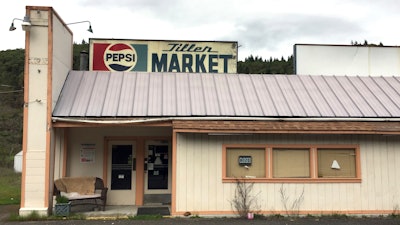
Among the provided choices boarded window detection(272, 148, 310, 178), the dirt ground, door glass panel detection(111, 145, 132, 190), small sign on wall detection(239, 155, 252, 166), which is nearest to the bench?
door glass panel detection(111, 145, 132, 190)

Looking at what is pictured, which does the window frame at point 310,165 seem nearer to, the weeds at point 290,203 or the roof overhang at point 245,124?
the weeds at point 290,203

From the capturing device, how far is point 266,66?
106ft

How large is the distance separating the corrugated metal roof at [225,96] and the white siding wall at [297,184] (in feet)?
2.23

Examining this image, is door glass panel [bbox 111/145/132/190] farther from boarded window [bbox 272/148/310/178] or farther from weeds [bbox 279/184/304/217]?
weeds [bbox 279/184/304/217]

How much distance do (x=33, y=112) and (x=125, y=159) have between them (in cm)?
325

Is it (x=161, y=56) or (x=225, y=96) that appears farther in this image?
→ (x=161, y=56)

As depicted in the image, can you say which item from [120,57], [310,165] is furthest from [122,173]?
[310,165]

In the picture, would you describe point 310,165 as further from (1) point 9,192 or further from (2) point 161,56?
(1) point 9,192

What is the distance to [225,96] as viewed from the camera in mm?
11750

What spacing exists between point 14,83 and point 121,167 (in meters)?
45.3

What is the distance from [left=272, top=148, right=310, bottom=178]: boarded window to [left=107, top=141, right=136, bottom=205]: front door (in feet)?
14.4

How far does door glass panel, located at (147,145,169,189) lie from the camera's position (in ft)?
40.3

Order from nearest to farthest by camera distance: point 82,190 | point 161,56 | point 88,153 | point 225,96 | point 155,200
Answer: point 82,190 → point 225,96 → point 88,153 → point 155,200 → point 161,56

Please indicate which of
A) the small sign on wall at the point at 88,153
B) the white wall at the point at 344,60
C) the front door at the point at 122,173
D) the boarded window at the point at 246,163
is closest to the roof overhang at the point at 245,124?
the boarded window at the point at 246,163
